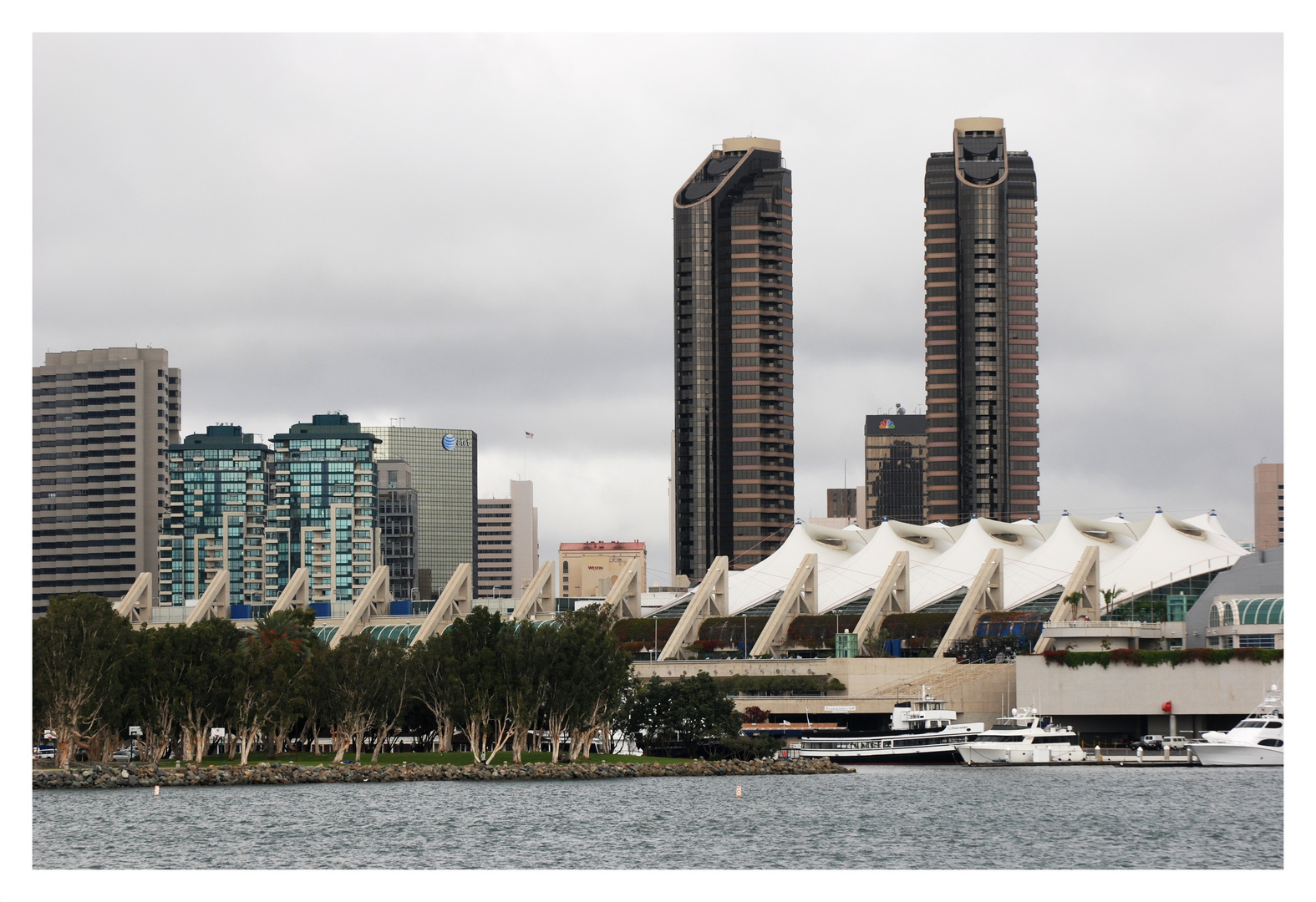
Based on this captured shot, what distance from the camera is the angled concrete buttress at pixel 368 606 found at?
17721 centimetres

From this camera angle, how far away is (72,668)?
9844 cm

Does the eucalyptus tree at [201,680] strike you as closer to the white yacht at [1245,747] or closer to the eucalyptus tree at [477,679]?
the eucalyptus tree at [477,679]

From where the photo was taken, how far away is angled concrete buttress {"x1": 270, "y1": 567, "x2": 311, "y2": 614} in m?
180

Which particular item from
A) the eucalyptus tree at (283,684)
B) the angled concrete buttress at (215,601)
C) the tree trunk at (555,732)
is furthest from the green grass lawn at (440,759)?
the angled concrete buttress at (215,601)

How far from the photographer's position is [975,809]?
8588 cm

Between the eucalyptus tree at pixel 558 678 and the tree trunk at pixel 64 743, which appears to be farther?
the eucalyptus tree at pixel 558 678

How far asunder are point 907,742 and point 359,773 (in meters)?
41.6

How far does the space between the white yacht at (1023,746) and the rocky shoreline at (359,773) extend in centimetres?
1152

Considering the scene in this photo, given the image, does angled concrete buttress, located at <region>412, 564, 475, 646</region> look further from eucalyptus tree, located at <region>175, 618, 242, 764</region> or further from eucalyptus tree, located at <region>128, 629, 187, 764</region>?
eucalyptus tree, located at <region>128, 629, 187, 764</region>

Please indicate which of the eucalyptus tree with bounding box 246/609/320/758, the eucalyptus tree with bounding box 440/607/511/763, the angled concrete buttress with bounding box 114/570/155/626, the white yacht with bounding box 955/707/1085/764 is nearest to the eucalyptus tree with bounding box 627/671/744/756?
the eucalyptus tree with bounding box 440/607/511/763

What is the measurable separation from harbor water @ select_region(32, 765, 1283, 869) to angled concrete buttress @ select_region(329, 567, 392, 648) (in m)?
76.3
